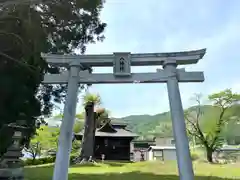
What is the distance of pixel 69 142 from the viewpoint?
3775 millimetres

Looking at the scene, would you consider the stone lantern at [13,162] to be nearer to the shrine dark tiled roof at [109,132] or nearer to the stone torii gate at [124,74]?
the stone torii gate at [124,74]

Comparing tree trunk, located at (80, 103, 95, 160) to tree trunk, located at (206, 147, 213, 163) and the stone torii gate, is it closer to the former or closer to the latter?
tree trunk, located at (206, 147, 213, 163)

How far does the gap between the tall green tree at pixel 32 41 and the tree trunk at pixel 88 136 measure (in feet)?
23.6

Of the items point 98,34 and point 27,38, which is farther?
point 98,34

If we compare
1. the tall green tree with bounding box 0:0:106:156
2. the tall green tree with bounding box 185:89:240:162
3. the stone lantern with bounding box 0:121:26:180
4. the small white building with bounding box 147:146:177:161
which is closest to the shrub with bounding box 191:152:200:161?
the tall green tree with bounding box 185:89:240:162

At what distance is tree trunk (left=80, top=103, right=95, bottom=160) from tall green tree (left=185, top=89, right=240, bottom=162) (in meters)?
6.56

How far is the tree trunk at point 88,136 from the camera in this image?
46.7 ft

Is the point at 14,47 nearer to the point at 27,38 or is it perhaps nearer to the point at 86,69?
the point at 27,38

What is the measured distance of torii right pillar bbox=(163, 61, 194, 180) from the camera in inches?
139

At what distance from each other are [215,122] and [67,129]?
1429 cm

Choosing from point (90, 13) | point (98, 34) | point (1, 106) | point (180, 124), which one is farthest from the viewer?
point (98, 34)

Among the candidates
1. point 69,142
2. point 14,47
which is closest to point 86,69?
point 69,142

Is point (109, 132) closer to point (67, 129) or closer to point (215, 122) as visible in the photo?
point (215, 122)

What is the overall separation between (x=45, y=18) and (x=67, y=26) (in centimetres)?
61
